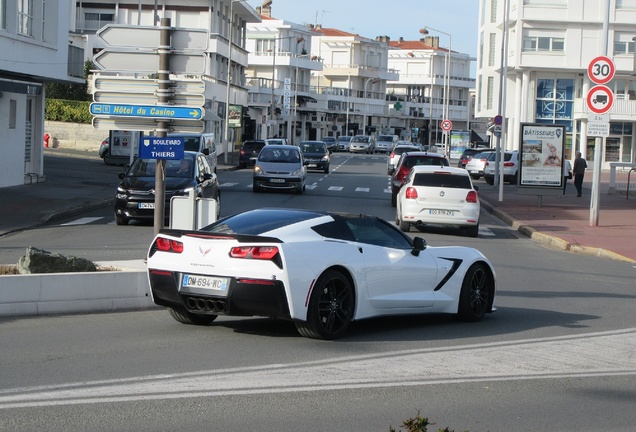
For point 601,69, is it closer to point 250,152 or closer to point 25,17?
point 25,17

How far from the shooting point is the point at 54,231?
2161cm

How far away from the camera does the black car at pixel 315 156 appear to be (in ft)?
175

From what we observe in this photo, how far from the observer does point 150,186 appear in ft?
74.5

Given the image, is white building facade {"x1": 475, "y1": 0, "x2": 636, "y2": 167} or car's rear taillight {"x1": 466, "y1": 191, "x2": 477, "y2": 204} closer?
car's rear taillight {"x1": 466, "y1": 191, "x2": 477, "y2": 204}

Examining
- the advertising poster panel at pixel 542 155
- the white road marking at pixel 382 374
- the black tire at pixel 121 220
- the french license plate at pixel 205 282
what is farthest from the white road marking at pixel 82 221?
the white road marking at pixel 382 374

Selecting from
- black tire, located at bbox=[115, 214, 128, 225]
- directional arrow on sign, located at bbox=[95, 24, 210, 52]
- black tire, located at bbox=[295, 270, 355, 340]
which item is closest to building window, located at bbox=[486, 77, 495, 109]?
black tire, located at bbox=[115, 214, 128, 225]

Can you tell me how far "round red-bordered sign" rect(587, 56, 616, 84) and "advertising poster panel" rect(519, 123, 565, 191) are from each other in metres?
8.70

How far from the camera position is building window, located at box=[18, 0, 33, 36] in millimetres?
30038

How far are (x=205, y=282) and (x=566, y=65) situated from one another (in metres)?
63.7

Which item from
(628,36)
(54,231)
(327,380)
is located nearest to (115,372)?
(327,380)

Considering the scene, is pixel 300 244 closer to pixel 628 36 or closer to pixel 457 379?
pixel 457 379

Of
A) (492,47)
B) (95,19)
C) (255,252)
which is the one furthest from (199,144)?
(492,47)

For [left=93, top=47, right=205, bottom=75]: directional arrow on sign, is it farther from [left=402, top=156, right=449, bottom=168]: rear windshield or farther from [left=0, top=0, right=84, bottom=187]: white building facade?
[left=402, top=156, right=449, bottom=168]: rear windshield

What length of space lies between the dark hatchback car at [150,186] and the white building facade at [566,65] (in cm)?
4594
